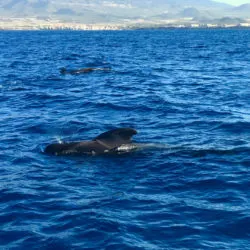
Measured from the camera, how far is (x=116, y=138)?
16844 millimetres

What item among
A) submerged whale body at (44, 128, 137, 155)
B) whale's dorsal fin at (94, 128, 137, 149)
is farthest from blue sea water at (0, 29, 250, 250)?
whale's dorsal fin at (94, 128, 137, 149)

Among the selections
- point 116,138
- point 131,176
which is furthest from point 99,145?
point 131,176

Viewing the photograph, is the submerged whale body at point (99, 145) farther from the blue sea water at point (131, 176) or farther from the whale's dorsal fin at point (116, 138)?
the blue sea water at point (131, 176)

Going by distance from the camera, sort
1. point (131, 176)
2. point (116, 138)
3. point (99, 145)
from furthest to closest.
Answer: point (116, 138), point (99, 145), point (131, 176)

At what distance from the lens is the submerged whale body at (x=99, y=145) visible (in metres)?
Result: 16.6

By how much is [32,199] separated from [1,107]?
47.5 feet

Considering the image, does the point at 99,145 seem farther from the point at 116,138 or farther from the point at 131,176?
the point at 131,176

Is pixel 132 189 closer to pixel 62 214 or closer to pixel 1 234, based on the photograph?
pixel 62 214

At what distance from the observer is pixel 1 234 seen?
10945 mm

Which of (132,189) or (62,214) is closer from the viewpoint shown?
(62,214)

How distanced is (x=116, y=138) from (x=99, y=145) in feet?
1.98

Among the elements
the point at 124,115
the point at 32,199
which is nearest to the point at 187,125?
the point at 124,115

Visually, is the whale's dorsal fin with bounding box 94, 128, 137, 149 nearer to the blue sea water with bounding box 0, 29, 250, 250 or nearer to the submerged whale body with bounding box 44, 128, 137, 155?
the submerged whale body with bounding box 44, 128, 137, 155

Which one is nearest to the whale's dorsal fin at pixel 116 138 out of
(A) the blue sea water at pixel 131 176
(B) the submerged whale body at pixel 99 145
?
(B) the submerged whale body at pixel 99 145
